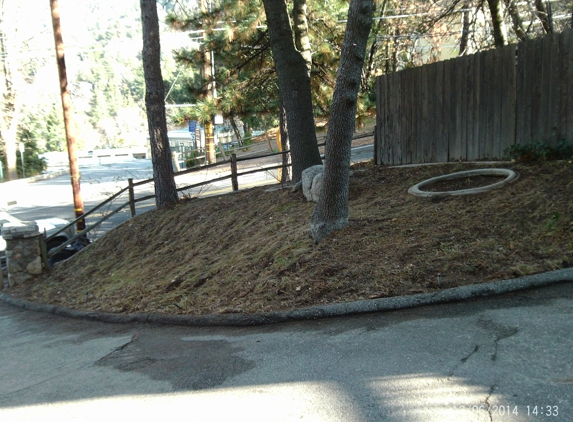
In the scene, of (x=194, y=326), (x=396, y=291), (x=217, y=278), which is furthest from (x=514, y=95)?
(x=194, y=326)

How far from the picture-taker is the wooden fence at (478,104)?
863 cm

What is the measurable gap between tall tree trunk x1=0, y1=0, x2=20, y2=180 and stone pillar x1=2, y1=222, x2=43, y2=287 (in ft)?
98.3

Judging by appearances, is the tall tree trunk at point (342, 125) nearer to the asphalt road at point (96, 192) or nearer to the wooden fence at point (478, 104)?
the wooden fence at point (478, 104)

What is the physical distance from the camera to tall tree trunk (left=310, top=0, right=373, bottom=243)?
7344mm

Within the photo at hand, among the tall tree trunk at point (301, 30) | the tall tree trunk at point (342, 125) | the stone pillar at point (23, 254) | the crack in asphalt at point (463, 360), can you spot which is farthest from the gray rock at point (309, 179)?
the stone pillar at point (23, 254)

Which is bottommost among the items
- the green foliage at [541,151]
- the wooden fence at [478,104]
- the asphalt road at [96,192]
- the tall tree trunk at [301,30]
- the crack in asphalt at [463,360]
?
the asphalt road at [96,192]

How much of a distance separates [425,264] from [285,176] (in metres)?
7.83

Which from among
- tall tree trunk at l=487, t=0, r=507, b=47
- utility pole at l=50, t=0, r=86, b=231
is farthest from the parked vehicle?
tall tree trunk at l=487, t=0, r=507, b=47

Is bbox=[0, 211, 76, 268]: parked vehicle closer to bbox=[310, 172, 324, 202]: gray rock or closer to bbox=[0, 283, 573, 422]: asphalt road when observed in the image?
bbox=[310, 172, 324, 202]: gray rock

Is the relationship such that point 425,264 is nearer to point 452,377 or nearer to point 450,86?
point 452,377

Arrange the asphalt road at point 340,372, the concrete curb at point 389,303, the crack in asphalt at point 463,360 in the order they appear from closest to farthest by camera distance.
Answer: the asphalt road at point 340,372, the crack in asphalt at point 463,360, the concrete curb at point 389,303

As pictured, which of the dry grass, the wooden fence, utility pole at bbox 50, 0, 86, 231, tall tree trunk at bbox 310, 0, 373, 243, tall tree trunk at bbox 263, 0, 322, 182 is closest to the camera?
the dry grass

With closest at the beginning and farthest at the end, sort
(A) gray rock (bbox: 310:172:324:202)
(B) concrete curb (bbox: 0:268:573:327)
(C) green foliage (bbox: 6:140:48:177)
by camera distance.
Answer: (B) concrete curb (bbox: 0:268:573:327) < (A) gray rock (bbox: 310:172:324:202) < (C) green foliage (bbox: 6:140:48:177)

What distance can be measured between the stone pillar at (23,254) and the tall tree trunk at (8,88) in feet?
98.3
